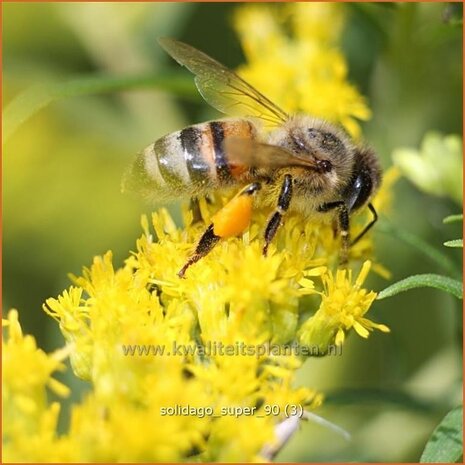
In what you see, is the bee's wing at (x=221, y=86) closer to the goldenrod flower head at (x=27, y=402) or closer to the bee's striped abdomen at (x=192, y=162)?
the bee's striped abdomen at (x=192, y=162)

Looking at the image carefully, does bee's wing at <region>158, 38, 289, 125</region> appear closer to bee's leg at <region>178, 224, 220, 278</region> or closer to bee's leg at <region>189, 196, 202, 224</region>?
bee's leg at <region>189, 196, 202, 224</region>

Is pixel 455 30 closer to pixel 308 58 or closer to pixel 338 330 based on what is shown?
pixel 308 58

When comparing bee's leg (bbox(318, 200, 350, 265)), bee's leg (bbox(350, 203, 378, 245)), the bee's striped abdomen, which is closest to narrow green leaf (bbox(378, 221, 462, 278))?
bee's leg (bbox(350, 203, 378, 245))

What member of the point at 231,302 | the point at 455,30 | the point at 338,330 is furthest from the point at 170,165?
the point at 455,30

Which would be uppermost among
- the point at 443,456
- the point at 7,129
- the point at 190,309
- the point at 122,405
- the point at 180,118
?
the point at 180,118

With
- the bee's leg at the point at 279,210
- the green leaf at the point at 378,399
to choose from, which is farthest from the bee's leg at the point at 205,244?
the green leaf at the point at 378,399
